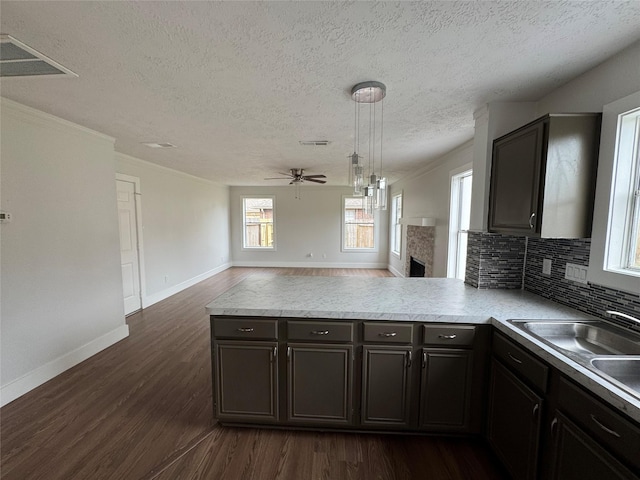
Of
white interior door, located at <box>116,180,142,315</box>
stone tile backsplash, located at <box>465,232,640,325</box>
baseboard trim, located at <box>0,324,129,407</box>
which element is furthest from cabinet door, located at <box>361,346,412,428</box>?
white interior door, located at <box>116,180,142,315</box>

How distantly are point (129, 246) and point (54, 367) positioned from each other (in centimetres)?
200

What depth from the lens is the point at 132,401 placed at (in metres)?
2.26

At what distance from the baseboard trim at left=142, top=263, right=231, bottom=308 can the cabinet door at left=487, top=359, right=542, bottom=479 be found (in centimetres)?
490

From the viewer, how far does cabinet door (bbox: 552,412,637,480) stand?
100 centimetres

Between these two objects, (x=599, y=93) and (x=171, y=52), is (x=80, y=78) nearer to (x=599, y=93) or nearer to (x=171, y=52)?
(x=171, y=52)

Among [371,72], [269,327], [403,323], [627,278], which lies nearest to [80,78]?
[371,72]

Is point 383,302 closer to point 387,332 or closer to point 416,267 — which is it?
point 387,332

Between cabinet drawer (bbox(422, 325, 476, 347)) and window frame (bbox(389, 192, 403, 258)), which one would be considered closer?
A: cabinet drawer (bbox(422, 325, 476, 347))

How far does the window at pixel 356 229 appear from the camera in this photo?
8.00 meters

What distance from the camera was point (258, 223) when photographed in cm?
823

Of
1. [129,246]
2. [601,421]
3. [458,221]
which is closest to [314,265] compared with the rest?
[129,246]

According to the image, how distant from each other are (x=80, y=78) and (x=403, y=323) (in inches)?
107

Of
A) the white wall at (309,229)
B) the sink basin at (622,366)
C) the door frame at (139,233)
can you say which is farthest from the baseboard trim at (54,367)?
the white wall at (309,229)

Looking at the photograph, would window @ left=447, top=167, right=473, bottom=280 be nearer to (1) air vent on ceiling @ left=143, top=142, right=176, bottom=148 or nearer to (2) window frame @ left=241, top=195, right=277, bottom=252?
(1) air vent on ceiling @ left=143, top=142, right=176, bottom=148
